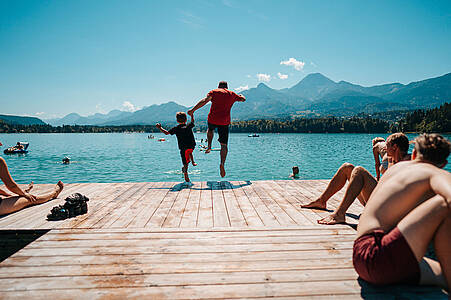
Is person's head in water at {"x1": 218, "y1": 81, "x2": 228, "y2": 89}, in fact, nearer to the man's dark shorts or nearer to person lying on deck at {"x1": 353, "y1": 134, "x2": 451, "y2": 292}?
the man's dark shorts

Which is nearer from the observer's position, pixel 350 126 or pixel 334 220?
pixel 334 220

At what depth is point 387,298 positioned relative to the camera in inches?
89.1

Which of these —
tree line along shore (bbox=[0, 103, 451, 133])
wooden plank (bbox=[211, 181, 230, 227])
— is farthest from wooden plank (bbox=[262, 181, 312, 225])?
tree line along shore (bbox=[0, 103, 451, 133])

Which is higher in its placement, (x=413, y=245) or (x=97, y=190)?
(x=413, y=245)

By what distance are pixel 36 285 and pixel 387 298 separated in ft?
10.6

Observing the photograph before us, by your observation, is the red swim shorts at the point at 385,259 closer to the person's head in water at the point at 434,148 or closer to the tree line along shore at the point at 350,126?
the person's head in water at the point at 434,148

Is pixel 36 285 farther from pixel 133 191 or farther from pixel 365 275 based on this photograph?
pixel 133 191

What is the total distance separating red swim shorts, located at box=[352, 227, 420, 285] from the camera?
212 cm

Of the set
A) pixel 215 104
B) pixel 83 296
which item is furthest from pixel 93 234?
pixel 215 104

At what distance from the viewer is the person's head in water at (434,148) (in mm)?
2230

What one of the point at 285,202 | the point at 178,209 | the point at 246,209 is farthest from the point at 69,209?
the point at 285,202

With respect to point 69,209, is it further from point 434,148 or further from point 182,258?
point 434,148

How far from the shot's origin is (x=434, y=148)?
7.42 feet

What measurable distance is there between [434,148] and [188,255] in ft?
8.89
